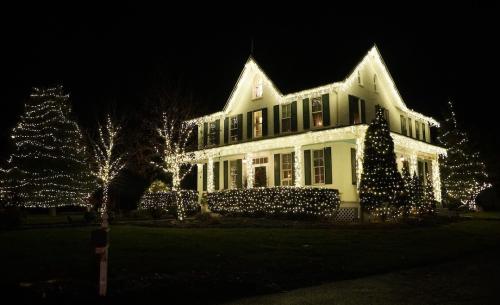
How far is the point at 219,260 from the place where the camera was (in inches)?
317

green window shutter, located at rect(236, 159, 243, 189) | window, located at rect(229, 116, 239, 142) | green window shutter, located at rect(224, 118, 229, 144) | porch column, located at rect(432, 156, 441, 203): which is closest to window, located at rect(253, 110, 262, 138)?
window, located at rect(229, 116, 239, 142)

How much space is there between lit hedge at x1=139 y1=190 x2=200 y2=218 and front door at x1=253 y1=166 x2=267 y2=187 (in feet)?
12.6

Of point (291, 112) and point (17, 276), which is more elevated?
point (291, 112)

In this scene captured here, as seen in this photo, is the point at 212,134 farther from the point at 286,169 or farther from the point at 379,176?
the point at 379,176

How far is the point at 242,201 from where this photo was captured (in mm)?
20750

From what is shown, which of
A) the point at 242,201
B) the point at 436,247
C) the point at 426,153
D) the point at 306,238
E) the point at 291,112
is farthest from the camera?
the point at 426,153

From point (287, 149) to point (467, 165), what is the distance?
16432 millimetres

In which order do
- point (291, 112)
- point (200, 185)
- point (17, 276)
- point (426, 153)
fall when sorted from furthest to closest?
point (200, 185) → point (426, 153) → point (291, 112) → point (17, 276)

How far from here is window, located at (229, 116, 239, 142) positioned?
25.0m

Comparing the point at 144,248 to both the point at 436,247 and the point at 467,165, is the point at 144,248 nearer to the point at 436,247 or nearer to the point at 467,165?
the point at 436,247

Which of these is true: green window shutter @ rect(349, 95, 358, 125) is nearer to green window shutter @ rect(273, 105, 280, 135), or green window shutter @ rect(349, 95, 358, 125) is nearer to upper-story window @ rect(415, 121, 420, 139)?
green window shutter @ rect(273, 105, 280, 135)

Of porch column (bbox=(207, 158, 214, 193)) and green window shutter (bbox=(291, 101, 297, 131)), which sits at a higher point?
green window shutter (bbox=(291, 101, 297, 131))

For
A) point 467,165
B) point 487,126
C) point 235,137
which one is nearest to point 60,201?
point 235,137

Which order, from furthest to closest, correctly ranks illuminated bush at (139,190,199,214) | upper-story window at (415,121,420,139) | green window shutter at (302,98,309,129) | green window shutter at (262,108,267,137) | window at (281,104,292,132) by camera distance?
upper-story window at (415,121,420,139)
illuminated bush at (139,190,199,214)
green window shutter at (262,108,267,137)
window at (281,104,292,132)
green window shutter at (302,98,309,129)
